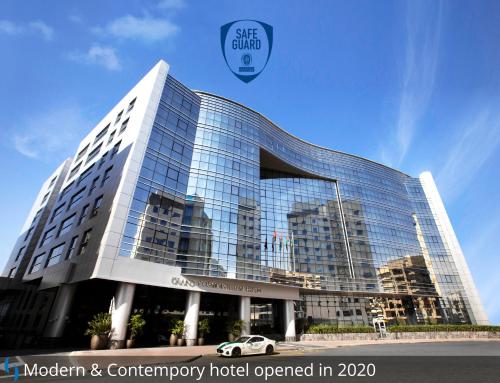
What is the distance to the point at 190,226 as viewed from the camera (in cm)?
3194

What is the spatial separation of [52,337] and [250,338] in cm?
2030

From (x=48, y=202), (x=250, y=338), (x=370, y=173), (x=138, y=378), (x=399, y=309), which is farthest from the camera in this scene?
(x=370, y=173)

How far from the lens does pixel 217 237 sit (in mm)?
33156

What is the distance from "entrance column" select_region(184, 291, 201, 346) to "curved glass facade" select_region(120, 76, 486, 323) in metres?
2.50

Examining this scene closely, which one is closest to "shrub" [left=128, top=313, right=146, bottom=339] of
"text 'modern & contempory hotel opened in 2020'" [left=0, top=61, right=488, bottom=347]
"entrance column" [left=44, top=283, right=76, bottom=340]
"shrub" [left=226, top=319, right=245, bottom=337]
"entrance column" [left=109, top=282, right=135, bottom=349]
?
"entrance column" [left=109, top=282, right=135, bottom=349]

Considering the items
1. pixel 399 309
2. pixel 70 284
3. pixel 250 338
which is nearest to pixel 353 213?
pixel 399 309

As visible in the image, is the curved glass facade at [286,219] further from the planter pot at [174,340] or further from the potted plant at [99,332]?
the planter pot at [174,340]

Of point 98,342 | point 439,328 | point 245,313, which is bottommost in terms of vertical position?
point 98,342

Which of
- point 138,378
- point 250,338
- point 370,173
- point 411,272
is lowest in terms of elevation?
point 138,378

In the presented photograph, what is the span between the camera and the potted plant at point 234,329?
1148 inches

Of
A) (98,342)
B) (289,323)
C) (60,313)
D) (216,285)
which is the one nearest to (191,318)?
(216,285)

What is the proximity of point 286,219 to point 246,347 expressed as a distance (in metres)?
28.1

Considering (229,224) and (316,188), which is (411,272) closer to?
(316,188)

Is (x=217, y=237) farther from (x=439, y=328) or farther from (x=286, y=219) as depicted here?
(x=439, y=328)
